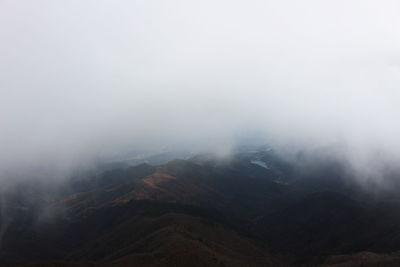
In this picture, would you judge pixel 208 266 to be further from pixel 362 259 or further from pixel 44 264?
pixel 362 259

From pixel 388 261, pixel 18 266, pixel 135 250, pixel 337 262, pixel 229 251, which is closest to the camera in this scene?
pixel 18 266

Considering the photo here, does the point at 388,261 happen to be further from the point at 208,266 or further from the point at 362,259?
→ the point at 208,266

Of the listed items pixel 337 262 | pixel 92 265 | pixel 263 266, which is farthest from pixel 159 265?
pixel 337 262

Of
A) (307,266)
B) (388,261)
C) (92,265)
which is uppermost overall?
(92,265)

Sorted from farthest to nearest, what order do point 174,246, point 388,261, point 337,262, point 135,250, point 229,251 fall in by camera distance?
1. point 229,251
2. point 135,250
3. point 337,262
4. point 174,246
5. point 388,261

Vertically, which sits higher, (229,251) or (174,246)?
(174,246)

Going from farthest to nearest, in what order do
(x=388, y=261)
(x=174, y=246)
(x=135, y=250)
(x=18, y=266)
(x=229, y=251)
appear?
1. (x=229, y=251)
2. (x=135, y=250)
3. (x=174, y=246)
4. (x=388, y=261)
5. (x=18, y=266)

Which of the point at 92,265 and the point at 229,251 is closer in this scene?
the point at 92,265

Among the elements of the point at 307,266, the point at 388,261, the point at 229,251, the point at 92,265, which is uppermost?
the point at 92,265

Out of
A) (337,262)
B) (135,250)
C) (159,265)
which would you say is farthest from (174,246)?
(337,262)
